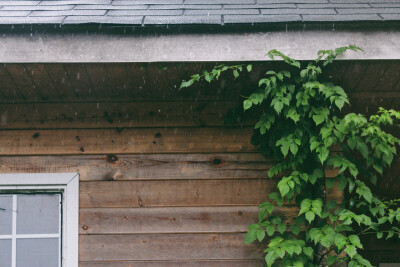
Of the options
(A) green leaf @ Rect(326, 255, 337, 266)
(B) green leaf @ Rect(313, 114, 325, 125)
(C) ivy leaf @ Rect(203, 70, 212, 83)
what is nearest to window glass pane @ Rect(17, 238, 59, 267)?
(C) ivy leaf @ Rect(203, 70, 212, 83)

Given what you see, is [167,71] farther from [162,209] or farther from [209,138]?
[162,209]

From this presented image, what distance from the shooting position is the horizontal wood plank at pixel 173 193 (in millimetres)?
3053

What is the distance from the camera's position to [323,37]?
262 cm

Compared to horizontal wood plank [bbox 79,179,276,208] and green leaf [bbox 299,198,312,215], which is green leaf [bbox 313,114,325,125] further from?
horizontal wood plank [bbox 79,179,276,208]

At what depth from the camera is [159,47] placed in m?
2.60

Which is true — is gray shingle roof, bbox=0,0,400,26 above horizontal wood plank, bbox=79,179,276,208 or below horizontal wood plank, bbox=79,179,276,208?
above

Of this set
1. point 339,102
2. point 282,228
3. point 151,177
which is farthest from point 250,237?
point 339,102

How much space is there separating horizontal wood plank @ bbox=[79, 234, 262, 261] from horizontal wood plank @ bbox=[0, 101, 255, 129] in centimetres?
68

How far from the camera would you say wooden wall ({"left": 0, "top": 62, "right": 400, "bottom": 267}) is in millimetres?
3006

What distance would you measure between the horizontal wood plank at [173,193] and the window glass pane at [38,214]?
0.19 meters

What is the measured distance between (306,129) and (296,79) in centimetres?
28

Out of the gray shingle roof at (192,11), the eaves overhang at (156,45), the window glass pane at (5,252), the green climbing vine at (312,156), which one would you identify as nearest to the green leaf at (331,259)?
the green climbing vine at (312,156)

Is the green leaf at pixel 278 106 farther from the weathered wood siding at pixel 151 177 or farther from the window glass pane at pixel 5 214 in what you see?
the window glass pane at pixel 5 214

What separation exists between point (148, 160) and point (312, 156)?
97cm
